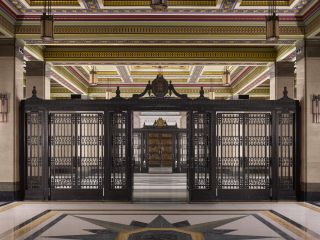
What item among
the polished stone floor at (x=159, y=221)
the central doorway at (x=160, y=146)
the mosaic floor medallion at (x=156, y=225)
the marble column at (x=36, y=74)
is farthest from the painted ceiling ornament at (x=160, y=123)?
the mosaic floor medallion at (x=156, y=225)

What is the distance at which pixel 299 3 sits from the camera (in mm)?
10000

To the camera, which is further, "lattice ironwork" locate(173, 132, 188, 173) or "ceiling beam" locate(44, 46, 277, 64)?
"lattice ironwork" locate(173, 132, 188, 173)

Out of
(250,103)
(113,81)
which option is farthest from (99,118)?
(113,81)

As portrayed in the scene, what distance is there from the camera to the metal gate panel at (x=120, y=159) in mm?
11117

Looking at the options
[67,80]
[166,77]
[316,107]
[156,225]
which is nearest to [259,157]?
[316,107]

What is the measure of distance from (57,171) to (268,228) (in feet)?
18.9

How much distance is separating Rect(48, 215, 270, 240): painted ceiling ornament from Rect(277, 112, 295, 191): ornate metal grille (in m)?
3.29

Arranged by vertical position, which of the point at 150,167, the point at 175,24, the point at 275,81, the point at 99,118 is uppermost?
the point at 175,24

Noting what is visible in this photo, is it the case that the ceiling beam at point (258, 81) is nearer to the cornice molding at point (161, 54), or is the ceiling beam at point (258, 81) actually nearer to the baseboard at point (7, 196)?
the cornice molding at point (161, 54)

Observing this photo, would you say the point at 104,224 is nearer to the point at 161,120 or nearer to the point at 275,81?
the point at 275,81

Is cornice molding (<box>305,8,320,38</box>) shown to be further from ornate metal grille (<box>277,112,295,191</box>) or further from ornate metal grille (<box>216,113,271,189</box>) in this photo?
ornate metal grille (<box>216,113,271,189</box>)

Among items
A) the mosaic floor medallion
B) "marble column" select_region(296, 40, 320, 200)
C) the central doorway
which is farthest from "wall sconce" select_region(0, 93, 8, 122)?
the central doorway

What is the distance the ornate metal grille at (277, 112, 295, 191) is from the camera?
36.8 feet

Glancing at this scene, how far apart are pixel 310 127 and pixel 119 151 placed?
453 cm
